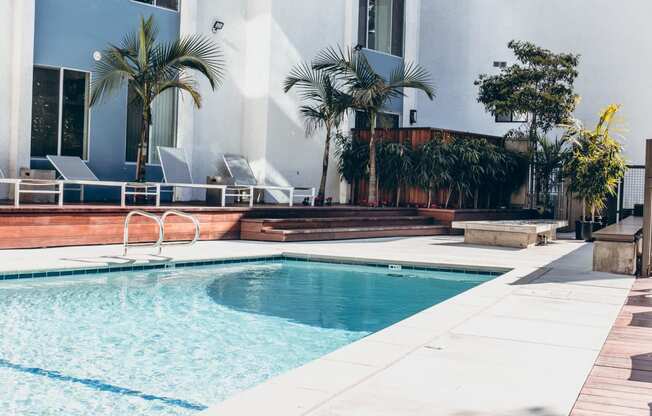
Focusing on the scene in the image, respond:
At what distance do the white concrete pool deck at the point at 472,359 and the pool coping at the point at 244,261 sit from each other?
0.31 feet

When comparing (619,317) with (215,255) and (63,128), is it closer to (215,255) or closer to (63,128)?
(215,255)

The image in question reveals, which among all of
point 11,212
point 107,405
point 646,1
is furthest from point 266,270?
point 646,1

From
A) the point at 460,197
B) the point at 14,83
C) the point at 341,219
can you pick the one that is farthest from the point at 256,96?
the point at 14,83

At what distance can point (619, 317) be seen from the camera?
6.27 m

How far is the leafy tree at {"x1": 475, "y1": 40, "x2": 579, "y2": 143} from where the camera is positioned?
59.0 feet

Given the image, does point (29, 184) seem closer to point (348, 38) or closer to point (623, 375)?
point (623, 375)

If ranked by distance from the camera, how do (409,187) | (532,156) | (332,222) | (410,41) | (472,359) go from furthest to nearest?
(410,41) → (532,156) → (409,187) → (332,222) → (472,359)

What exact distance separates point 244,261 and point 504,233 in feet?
17.1

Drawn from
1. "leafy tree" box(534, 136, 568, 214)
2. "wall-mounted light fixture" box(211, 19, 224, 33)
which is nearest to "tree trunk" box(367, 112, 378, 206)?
"wall-mounted light fixture" box(211, 19, 224, 33)

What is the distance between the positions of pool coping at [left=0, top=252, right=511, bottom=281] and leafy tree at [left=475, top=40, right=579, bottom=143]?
879cm

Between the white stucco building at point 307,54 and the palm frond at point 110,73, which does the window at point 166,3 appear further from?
the palm frond at point 110,73

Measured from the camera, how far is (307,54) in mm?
17781

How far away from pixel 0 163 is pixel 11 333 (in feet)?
23.8

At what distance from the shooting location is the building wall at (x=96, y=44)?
43.6 ft
